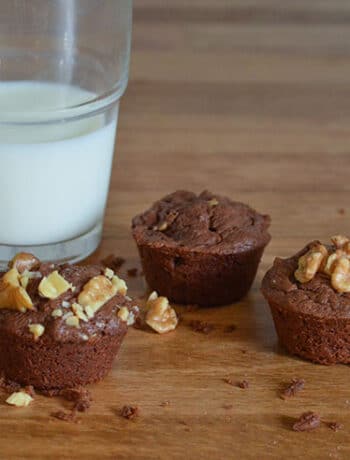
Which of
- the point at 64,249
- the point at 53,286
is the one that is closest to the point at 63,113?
the point at 64,249

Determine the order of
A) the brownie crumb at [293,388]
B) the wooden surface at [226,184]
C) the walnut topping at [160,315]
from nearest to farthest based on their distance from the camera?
the wooden surface at [226,184], the brownie crumb at [293,388], the walnut topping at [160,315]

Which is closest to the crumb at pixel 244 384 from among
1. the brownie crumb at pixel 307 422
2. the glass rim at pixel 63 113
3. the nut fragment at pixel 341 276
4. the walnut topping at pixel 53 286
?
the brownie crumb at pixel 307 422

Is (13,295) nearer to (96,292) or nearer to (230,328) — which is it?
(96,292)

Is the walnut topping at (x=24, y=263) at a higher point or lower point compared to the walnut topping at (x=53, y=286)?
lower

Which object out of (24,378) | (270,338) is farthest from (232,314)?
(24,378)

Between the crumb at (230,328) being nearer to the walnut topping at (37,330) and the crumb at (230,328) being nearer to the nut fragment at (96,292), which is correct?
the nut fragment at (96,292)

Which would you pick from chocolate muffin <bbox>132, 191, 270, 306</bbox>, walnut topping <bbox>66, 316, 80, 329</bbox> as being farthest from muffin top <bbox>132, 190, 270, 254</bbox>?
walnut topping <bbox>66, 316, 80, 329</bbox>

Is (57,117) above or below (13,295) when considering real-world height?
A: above

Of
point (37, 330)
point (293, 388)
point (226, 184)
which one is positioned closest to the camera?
point (37, 330)
